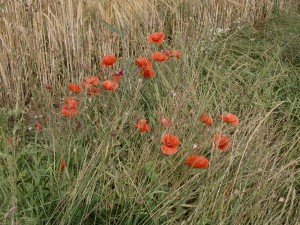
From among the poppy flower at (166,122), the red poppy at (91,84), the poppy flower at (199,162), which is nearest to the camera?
the poppy flower at (199,162)

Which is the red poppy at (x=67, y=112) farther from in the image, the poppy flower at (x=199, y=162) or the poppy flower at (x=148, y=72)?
the poppy flower at (x=199, y=162)

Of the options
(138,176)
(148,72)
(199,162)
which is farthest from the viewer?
Answer: (148,72)

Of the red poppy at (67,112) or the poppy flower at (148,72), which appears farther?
the poppy flower at (148,72)

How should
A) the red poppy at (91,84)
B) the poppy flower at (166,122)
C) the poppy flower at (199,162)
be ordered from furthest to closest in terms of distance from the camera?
the red poppy at (91,84) < the poppy flower at (166,122) < the poppy flower at (199,162)

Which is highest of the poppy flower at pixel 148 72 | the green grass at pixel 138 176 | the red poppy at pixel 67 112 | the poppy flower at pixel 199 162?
the poppy flower at pixel 148 72

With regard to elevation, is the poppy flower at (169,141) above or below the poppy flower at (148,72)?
below

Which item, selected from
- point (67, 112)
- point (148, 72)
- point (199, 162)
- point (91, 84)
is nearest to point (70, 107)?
point (67, 112)

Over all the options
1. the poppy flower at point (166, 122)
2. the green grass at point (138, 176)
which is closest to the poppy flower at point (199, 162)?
the green grass at point (138, 176)

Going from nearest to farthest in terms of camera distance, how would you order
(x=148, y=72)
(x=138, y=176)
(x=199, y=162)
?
(x=199, y=162) → (x=138, y=176) → (x=148, y=72)

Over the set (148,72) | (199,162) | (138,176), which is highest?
(148,72)

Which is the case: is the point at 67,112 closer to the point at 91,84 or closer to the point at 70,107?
the point at 70,107

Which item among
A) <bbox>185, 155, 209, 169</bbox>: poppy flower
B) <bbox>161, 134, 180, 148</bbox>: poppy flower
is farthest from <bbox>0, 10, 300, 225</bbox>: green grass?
<bbox>161, 134, 180, 148</bbox>: poppy flower

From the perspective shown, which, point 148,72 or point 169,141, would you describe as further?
point 148,72

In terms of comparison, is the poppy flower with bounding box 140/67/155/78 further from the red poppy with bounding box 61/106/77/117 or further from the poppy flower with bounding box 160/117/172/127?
the red poppy with bounding box 61/106/77/117
